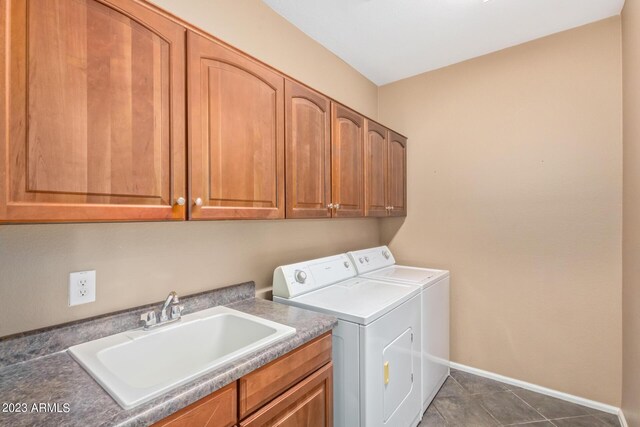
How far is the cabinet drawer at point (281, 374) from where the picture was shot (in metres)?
0.99

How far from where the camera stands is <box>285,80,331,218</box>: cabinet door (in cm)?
152

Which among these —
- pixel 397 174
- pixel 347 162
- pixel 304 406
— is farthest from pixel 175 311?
pixel 397 174

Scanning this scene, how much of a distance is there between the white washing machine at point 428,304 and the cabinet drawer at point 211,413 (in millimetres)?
1388

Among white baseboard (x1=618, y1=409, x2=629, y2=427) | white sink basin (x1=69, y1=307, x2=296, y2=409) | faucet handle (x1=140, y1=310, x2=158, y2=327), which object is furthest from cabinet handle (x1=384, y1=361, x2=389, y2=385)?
white baseboard (x1=618, y1=409, x2=629, y2=427)

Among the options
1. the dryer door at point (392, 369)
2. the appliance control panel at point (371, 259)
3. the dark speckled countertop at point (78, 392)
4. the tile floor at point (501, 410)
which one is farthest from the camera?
the appliance control panel at point (371, 259)

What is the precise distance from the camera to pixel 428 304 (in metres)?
2.09

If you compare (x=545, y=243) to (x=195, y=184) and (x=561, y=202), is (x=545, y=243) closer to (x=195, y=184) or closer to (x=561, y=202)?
(x=561, y=202)

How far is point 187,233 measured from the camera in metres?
1.50

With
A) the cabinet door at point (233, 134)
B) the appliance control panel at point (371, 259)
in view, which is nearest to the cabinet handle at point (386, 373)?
the appliance control panel at point (371, 259)

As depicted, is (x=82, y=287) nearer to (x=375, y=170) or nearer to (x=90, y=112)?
(x=90, y=112)

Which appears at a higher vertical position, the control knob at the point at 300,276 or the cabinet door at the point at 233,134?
the cabinet door at the point at 233,134

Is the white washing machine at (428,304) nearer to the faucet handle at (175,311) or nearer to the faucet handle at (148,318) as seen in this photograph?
the faucet handle at (175,311)

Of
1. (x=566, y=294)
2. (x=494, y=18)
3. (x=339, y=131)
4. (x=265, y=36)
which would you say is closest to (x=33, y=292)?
(x=339, y=131)

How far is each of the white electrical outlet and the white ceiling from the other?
1.81 meters
